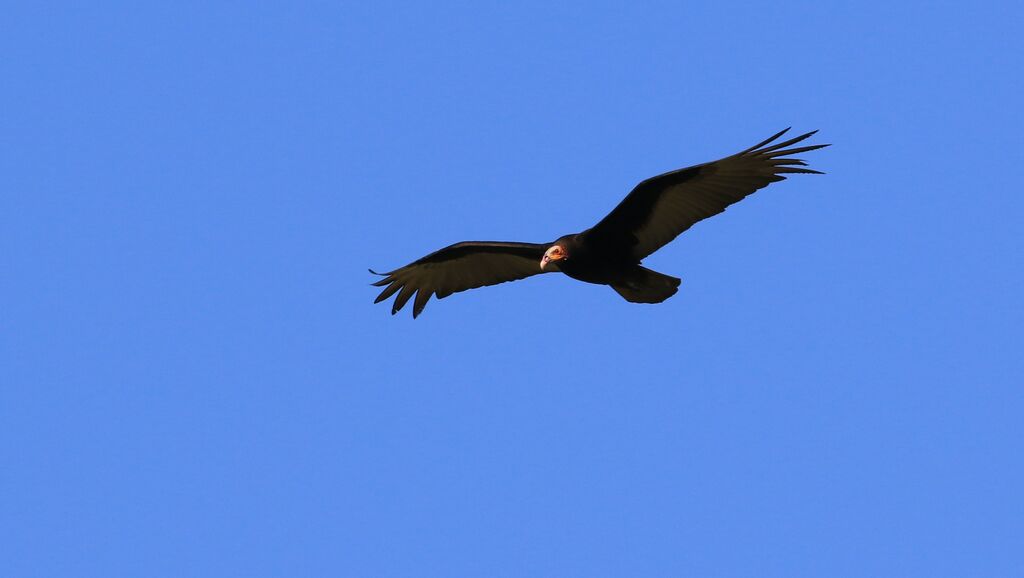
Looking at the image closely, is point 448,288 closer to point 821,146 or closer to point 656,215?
point 656,215

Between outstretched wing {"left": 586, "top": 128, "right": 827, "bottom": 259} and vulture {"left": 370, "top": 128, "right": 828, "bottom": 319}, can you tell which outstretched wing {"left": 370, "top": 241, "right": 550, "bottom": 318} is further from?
outstretched wing {"left": 586, "top": 128, "right": 827, "bottom": 259}

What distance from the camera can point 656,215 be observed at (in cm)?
1215

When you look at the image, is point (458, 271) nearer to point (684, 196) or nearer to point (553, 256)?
point (553, 256)

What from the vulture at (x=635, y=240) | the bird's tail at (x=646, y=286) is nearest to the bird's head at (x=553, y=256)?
the vulture at (x=635, y=240)

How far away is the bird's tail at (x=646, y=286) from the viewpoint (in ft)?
41.7

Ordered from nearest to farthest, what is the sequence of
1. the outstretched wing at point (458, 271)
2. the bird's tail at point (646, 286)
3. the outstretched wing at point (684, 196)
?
the outstretched wing at point (684, 196) → the bird's tail at point (646, 286) → the outstretched wing at point (458, 271)

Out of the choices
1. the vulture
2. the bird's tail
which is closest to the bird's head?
the vulture

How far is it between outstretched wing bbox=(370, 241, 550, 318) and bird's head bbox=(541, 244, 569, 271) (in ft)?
2.38

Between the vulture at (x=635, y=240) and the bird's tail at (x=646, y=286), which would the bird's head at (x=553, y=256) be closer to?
the vulture at (x=635, y=240)

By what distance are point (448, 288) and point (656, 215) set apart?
112 inches

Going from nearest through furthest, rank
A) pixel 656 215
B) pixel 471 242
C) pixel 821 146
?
pixel 821 146
pixel 656 215
pixel 471 242

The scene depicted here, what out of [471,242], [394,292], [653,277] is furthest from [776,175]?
[394,292]

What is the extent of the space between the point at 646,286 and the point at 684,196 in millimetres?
1186

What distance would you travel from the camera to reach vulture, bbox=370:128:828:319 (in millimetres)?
11602
